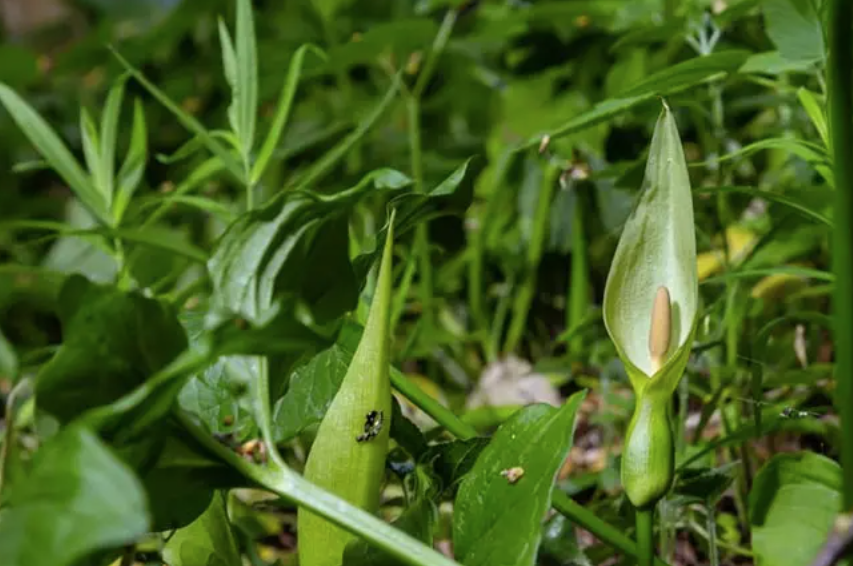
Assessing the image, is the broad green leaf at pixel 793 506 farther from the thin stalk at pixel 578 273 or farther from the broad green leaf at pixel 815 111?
the thin stalk at pixel 578 273

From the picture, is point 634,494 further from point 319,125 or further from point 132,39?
point 132,39

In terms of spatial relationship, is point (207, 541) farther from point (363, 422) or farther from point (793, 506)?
point (793, 506)

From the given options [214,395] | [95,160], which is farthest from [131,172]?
[214,395]

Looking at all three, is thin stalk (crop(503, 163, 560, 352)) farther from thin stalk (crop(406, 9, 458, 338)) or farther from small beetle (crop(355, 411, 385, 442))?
small beetle (crop(355, 411, 385, 442))

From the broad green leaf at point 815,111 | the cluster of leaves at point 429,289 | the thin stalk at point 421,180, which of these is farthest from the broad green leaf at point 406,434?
the thin stalk at point 421,180

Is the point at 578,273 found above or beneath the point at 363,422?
beneath

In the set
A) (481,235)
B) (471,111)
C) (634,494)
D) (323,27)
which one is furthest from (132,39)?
(634,494)

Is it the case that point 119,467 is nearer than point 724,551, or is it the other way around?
point 119,467
